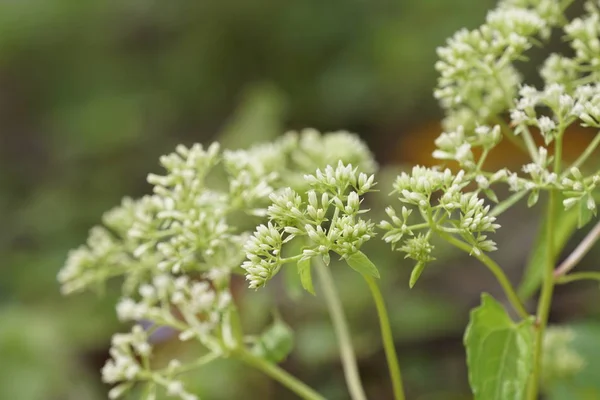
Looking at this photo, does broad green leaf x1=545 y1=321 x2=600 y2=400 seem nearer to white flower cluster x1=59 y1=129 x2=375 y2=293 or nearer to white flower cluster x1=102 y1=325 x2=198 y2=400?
white flower cluster x1=59 y1=129 x2=375 y2=293

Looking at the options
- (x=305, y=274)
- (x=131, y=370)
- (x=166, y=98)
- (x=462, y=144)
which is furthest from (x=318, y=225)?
(x=166, y=98)

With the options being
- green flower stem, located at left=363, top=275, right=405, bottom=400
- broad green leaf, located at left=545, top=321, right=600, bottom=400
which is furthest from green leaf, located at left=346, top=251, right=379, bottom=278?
broad green leaf, located at left=545, top=321, right=600, bottom=400

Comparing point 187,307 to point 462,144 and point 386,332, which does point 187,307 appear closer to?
point 386,332

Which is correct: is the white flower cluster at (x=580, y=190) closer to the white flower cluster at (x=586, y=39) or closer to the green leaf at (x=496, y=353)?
the green leaf at (x=496, y=353)

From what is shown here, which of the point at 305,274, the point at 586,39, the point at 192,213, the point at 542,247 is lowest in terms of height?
the point at 305,274

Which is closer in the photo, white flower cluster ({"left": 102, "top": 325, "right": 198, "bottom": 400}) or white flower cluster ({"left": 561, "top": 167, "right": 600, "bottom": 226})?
white flower cluster ({"left": 561, "top": 167, "right": 600, "bottom": 226})

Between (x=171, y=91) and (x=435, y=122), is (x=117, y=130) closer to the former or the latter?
(x=171, y=91)

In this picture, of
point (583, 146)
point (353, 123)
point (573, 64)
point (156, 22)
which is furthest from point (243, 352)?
point (156, 22)
